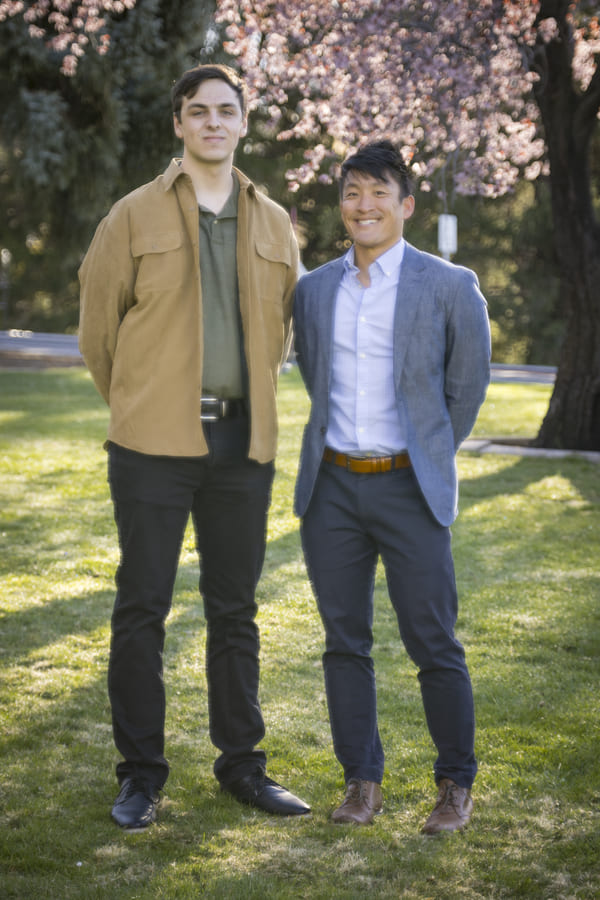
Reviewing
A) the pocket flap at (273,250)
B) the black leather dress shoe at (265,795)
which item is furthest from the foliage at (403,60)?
the black leather dress shoe at (265,795)

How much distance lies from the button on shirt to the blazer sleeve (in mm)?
182

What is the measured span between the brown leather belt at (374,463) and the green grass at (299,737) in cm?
108

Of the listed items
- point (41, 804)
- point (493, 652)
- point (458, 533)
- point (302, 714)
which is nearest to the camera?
point (41, 804)

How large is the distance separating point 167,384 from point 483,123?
7.79 metres

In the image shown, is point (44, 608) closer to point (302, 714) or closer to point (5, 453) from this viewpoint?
point (302, 714)

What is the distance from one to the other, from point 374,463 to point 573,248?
308 inches

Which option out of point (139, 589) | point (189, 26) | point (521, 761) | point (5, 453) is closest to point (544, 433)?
point (5, 453)

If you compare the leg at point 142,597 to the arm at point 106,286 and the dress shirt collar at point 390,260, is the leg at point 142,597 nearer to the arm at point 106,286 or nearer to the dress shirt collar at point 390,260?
the arm at point 106,286

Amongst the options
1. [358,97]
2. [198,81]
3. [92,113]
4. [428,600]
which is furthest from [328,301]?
[92,113]

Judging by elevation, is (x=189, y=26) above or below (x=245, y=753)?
above

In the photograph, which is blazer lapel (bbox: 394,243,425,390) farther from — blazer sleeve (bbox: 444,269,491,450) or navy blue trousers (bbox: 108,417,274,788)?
navy blue trousers (bbox: 108,417,274,788)

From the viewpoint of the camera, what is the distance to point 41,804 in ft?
10.7

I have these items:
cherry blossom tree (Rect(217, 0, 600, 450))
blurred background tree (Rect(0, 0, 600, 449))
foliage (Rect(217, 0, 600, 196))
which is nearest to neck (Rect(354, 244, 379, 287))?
blurred background tree (Rect(0, 0, 600, 449))

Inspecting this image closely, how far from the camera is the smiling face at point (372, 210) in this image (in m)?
3.01
